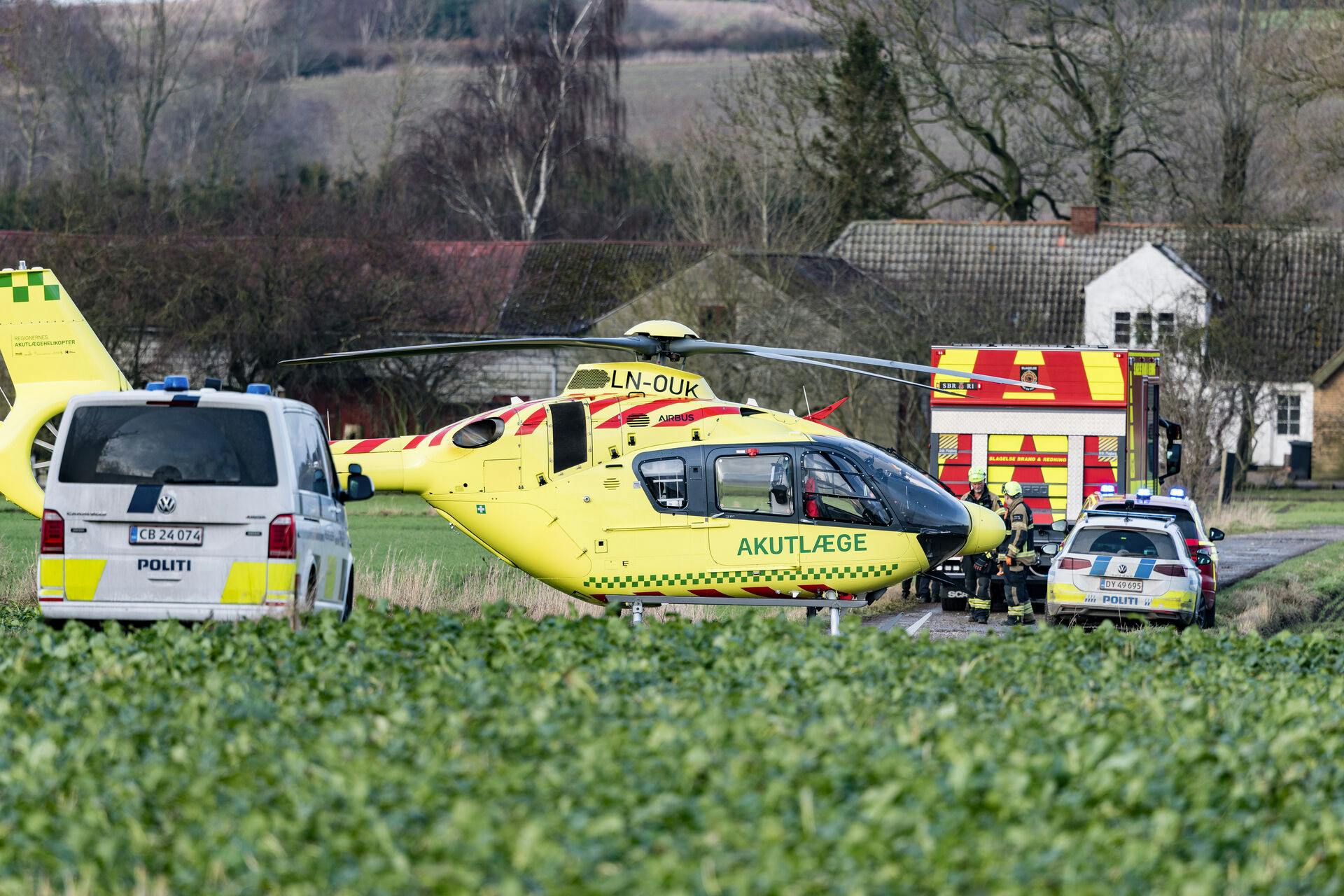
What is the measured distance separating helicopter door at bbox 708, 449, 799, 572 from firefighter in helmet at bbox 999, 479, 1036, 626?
14.8ft

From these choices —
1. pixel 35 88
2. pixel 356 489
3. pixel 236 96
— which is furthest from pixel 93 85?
pixel 356 489

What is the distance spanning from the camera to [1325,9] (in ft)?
161

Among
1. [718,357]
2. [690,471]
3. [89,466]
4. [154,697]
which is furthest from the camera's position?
[718,357]

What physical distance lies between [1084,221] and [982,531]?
46.9 meters

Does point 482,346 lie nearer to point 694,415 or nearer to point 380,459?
point 380,459

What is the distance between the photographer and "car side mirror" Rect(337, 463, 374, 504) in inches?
554

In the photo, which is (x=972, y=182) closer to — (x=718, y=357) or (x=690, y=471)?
(x=718, y=357)

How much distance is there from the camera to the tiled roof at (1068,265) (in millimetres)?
59375

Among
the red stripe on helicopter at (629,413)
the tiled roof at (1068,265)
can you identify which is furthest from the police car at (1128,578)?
the tiled roof at (1068,265)

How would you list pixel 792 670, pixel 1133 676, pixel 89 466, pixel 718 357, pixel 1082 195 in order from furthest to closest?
pixel 1082 195, pixel 718 357, pixel 89 466, pixel 1133 676, pixel 792 670

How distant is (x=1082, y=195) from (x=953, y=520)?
5107 cm

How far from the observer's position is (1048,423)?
959 inches

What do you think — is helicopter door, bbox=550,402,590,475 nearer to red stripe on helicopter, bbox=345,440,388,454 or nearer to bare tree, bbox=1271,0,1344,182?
red stripe on helicopter, bbox=345,440,388,454

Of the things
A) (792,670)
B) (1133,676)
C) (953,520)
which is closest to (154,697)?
(792,670)
